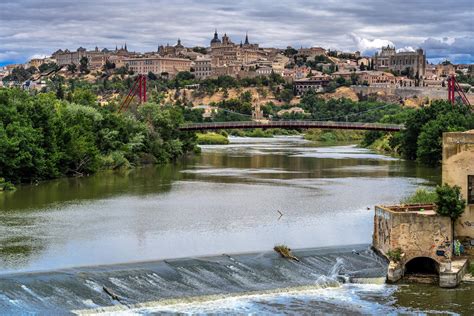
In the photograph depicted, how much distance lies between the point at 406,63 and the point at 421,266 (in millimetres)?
152538

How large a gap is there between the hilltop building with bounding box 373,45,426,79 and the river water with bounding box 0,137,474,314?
130254mm

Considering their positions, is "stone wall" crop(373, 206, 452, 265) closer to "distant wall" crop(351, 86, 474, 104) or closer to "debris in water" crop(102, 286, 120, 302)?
"debris in water" crop(102, 286, 120, 302)

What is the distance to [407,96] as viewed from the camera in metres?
129

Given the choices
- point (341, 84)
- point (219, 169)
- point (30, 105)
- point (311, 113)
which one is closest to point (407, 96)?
point (341, 84)

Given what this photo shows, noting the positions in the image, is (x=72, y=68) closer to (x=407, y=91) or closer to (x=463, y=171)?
(x=407, y=91)

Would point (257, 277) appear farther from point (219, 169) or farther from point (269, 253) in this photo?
point (219, 169)

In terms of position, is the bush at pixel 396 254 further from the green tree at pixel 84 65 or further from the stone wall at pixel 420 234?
the green tree at pixel 84 65

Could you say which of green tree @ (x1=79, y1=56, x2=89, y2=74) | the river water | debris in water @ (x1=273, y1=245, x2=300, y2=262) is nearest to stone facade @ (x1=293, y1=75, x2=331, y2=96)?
green tree @ (x1=79, y1=56, x2=89, y2=74)

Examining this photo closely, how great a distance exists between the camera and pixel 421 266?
18.8 m

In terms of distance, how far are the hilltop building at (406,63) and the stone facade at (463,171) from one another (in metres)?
144

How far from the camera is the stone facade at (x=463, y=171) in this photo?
18.8 meters

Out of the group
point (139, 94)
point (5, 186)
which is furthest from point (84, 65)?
point (5, 186)

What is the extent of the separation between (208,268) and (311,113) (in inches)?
3575

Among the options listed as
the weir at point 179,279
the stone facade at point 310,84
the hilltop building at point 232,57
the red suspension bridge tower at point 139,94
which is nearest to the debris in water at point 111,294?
the weir at point 179,279
